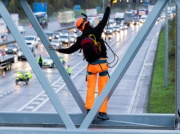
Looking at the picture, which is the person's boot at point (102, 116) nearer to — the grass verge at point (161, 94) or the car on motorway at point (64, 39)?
the grass verge at point (161, 94)

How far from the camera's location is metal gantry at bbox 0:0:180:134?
6930 millimetres

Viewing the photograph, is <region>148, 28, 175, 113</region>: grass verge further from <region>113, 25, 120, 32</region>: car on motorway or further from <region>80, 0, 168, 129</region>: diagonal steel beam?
<region>113, 25, 120, 32</region>: car on motorway

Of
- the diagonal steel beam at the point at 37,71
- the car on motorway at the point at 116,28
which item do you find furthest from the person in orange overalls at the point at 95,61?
the car on motorway at the point at 116,28

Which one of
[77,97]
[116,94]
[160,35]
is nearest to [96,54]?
[77,97]

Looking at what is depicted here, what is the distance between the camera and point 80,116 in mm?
8781

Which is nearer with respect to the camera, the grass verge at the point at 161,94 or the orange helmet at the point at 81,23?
the orange helmet at the point at 81,23

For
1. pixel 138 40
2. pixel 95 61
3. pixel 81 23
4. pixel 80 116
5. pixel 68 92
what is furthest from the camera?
→ pixel 68 92

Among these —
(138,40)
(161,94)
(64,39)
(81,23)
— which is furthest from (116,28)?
(138,40)

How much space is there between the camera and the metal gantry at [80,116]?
693 centimetres

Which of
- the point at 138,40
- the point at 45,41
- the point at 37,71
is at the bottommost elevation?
the point at 37,71

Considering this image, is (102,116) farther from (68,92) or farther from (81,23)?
(68,92)

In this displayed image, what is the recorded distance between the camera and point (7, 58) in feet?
199

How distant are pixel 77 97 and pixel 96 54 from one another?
0.81 meters

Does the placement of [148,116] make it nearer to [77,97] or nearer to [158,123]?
[158,123]
